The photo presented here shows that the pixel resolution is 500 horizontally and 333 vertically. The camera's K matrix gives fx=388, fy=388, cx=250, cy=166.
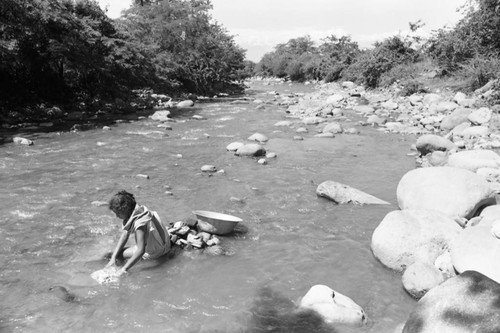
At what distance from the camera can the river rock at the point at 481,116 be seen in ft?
41.9

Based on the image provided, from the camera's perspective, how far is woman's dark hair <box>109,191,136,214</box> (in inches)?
198

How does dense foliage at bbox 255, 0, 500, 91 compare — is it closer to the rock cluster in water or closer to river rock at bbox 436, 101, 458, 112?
river rock at bbox 436, 101, 458, 112

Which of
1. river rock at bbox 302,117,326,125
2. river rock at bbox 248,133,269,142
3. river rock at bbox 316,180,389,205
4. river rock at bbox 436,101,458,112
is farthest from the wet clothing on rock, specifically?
river rock at bbox 436,101,458,112

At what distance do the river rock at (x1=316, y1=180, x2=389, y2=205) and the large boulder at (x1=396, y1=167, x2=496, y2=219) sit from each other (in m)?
0.79

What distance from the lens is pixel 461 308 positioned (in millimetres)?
3328

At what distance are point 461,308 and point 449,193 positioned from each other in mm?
3674

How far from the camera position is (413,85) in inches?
899

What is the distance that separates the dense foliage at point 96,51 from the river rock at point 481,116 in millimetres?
16771

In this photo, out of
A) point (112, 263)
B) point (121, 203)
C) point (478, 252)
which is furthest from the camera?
point (112, 263)

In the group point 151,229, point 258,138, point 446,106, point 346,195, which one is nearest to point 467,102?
point 446,106

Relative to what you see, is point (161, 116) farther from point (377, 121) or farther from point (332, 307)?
point (332, 307)

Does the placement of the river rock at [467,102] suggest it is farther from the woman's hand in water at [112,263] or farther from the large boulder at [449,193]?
the woman's hand in water at [112,263]

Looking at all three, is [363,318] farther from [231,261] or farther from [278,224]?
[278,224]

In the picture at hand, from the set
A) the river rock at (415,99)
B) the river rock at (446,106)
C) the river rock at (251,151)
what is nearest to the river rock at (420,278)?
the river rock at (251,151)
